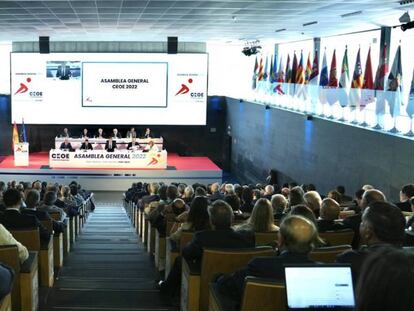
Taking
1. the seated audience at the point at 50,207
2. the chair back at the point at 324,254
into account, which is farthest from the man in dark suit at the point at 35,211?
the chair back at the point at 324,254

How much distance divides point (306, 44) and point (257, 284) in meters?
17.6

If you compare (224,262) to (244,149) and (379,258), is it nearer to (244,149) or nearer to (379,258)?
(379,258)

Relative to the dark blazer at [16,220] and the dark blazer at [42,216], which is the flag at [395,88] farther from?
the dark blazer at [16,220]

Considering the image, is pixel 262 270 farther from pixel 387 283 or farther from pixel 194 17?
pixel 194 17

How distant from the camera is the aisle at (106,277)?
5.09 m

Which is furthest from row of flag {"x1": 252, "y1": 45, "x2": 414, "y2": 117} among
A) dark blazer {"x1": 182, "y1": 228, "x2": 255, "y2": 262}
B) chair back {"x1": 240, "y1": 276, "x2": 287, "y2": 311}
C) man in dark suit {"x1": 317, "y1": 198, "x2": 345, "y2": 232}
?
chair back {"x1": 240, "y1": 276, "x2": 287, "y2": 311}

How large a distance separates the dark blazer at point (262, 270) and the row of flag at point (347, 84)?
7.03 meters

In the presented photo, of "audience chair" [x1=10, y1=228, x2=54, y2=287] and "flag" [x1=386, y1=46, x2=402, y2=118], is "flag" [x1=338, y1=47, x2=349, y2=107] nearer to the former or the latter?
"flag" [x1=386, y1=46, x2=402, y2=118]

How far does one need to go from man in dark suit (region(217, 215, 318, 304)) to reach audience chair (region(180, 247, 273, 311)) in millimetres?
480

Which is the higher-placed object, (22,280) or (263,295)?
(263,295)

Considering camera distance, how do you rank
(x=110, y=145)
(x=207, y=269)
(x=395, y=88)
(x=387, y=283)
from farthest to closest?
(x=110, y=145), (x=395, y=88), (x=207, y=269), (x=387, y=283)

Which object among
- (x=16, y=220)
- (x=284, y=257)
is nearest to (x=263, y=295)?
(x=284, y=257)

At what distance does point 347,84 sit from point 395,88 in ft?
8.06

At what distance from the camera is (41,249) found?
548 cm
